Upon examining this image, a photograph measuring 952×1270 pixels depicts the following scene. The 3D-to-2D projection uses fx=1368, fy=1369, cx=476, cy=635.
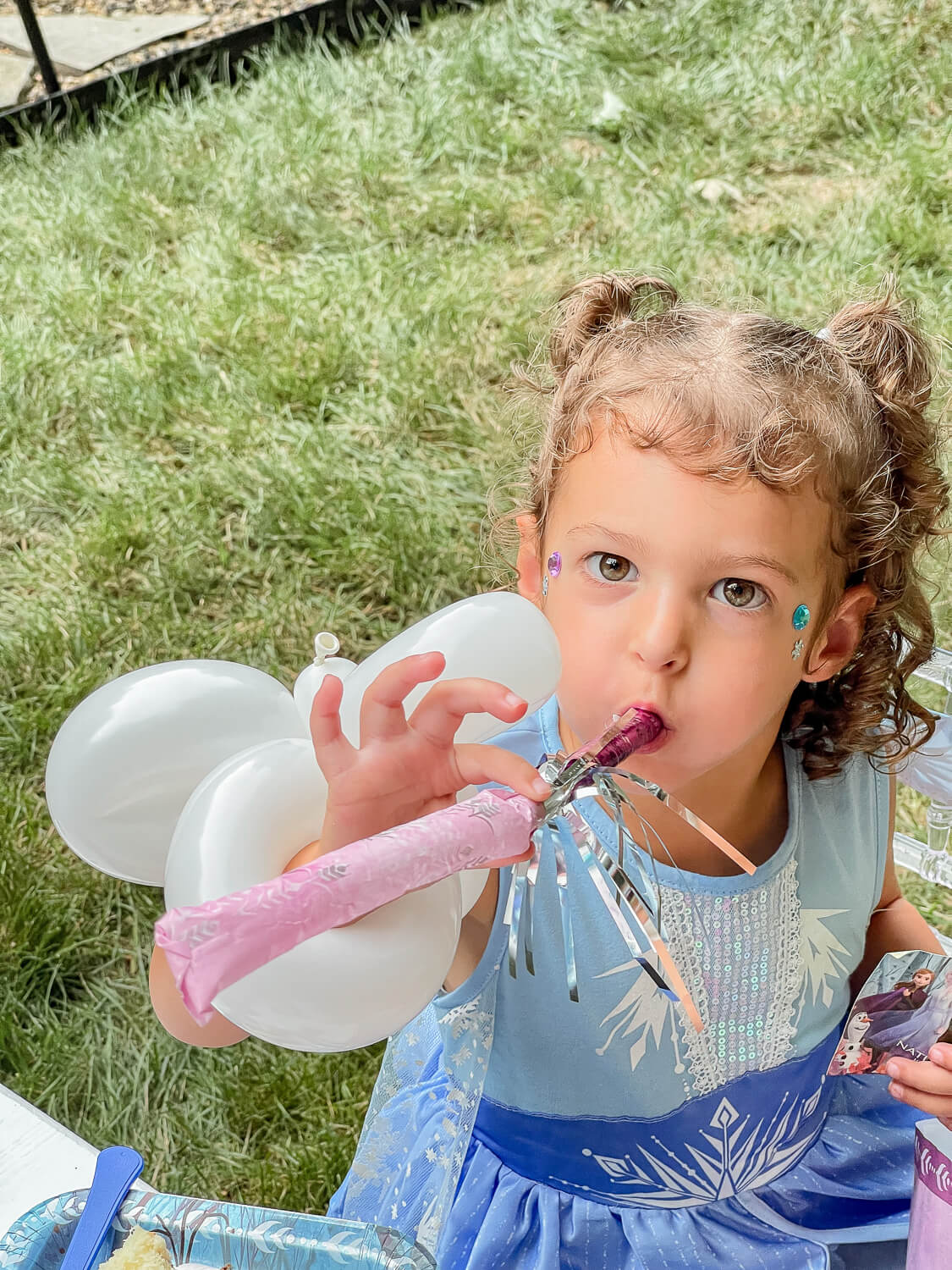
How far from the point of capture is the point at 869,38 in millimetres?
3365

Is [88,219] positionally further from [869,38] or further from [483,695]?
[483,695]

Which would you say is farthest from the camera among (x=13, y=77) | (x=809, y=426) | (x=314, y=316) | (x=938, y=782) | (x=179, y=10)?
(x=179, y=10)

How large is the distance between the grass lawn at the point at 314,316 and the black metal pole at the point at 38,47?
23cm

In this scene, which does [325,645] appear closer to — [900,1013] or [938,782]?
[900,1013]

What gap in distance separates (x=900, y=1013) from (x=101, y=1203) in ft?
2.23

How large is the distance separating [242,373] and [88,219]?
2.23 feet

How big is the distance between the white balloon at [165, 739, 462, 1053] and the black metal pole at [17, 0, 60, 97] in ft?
9.97

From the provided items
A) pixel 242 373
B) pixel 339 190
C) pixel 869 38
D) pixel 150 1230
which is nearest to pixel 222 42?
pixel 339 190

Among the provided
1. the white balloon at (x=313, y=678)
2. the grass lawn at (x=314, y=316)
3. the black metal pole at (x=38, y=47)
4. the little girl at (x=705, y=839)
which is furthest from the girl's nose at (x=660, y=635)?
the black metal pole at (x=38, y=47)

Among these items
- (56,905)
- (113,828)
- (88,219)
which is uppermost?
(113,828)

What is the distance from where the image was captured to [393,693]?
2.45ft

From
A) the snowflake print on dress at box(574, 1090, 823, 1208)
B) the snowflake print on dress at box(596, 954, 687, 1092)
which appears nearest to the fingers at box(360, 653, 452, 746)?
the snowflake print on dress at box(596, 954, 687, 1092)

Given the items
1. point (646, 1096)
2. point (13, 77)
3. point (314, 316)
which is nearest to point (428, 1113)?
point (646, 1096)

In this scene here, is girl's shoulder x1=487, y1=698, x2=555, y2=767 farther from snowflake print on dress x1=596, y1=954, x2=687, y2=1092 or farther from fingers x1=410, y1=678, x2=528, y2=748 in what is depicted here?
fingers x1=410, y1=678, x2=528, y2=748
